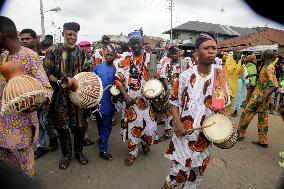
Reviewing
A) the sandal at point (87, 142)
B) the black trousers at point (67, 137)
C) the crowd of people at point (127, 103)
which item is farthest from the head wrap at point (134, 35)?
the sandal at point (87, 142)

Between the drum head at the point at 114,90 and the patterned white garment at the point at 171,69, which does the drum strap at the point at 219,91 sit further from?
the patterned white garment at the point at 171,69

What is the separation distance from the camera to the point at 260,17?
2.50ft

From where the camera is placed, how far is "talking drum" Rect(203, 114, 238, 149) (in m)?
2.82

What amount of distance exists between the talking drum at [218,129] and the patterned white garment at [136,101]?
1800 mm

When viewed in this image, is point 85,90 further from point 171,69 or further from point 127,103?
point 171,69

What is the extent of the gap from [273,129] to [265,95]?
2500 mm

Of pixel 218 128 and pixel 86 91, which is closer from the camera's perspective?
pixel 218 128

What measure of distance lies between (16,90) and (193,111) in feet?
5.26

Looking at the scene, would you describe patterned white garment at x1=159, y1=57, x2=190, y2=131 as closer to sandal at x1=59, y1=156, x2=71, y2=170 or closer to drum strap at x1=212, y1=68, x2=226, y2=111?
sandal at x1=59, y1=156, x2=71, y2=170

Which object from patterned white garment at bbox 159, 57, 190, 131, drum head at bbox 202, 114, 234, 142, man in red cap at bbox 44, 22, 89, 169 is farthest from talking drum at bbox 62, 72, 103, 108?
patterned white garment at bbox 159, 57, 190, 131

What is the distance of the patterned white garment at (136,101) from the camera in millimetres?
4551

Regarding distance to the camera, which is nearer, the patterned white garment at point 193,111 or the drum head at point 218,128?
the drum head at point 218,128

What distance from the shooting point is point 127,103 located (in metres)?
4.44

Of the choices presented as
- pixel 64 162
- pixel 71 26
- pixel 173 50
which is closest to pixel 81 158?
pixel 64 162
